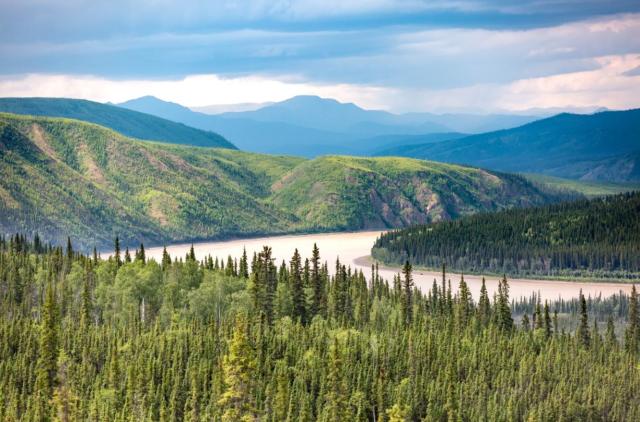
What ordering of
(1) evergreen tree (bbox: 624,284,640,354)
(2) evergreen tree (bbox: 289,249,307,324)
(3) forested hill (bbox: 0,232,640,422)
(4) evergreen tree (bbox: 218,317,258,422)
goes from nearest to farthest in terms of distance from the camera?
(4) evergreen tree (bbox: 218,317,258,422) < (3) forested hill (bbox: 0,232,640,422) < (1) evergreen tree (bbox: 624,284,640,354) < (2) evergreen tree (bbox: 289,249,307,324)

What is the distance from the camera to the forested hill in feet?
450

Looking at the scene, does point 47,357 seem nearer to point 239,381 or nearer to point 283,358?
point 283,358

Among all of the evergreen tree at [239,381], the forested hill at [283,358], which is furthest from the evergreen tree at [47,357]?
the evergreen tree at [239,381]

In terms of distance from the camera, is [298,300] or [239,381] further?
[298,300]

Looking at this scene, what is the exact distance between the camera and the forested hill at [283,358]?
137 meters

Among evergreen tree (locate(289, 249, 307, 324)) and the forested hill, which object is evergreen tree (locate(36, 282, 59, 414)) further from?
evergreen tree (locate(289, 249, 307, 324))

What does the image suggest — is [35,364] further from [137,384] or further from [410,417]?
[410,417]

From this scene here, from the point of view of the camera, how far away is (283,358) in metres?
156

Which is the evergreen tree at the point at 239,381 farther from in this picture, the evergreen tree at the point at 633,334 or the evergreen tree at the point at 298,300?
the evergreen tree at the point at 633,334

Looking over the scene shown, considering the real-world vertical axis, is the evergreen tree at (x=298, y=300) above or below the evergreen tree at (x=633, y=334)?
above

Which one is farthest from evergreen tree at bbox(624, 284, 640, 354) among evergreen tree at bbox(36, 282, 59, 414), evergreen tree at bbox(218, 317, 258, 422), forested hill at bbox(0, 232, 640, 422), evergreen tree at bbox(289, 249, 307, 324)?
evergreen tree at bbox(36, 282, 59, 414)

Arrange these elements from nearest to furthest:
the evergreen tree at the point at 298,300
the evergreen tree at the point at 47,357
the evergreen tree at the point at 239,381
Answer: the evergreen tree at the point at 239,381 → the evergreen tree at the point at 47,357 → the evergreen tree at the point at 298,300

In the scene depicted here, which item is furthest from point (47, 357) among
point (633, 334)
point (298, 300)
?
point (633, 334)

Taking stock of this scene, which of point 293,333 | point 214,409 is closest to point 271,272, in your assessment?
point 293,333
